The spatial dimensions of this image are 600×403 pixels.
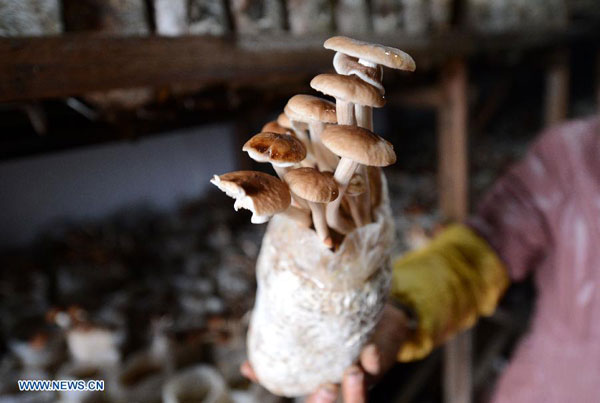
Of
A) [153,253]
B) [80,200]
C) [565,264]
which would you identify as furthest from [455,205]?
[80,200]

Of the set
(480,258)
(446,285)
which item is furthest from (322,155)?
(480,258)

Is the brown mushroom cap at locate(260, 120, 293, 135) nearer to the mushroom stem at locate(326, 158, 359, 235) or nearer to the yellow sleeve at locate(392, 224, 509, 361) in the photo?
the mushroom stem at locate(326, 158, 359, 235)

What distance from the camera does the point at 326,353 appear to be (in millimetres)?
755

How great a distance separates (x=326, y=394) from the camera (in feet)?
2.63

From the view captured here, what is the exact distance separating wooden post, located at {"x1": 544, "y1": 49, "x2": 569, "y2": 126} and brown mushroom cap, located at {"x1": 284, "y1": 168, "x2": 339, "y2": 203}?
117 inches

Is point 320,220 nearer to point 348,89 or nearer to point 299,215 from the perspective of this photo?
point 299,215

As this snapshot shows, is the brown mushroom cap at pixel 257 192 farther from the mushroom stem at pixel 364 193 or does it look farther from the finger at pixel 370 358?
the finger at pixel 370 358

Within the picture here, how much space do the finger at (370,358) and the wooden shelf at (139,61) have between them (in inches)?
26.2

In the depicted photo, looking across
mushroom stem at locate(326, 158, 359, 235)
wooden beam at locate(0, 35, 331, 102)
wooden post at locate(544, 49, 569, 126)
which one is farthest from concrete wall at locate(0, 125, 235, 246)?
wooden post at locate(544, 49, 569, 126)

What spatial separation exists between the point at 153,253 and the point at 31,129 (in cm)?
121

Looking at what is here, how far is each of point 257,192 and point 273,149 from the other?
6 cm

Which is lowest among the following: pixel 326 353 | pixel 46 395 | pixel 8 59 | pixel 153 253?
pixel 153 253

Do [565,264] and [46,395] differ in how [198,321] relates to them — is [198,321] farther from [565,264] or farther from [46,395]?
[565,264]

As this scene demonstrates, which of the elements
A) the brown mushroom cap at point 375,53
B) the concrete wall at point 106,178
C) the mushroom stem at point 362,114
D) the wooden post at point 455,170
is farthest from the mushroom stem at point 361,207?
the concrete wall at point 106,178
